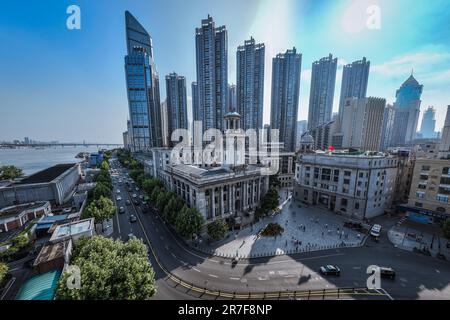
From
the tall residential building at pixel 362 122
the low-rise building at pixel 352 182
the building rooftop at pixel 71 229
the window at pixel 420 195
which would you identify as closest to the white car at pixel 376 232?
the low-rise building at pixel 352 182

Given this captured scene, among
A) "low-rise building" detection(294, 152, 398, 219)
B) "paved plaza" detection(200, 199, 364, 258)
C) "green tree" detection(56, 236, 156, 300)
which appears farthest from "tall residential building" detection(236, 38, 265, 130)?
"green tree" detection(56, 236, 156, 300)

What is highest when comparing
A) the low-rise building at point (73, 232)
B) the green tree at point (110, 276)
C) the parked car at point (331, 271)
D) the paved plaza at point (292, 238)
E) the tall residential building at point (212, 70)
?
the tall residential building at point (212, 70)

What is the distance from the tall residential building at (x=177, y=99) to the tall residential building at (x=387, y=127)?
14623 centimetres

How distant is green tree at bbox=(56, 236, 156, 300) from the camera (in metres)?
14.0

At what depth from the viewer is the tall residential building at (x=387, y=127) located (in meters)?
131

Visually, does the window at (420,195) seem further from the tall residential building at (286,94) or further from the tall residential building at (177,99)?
the tall residential building at (177,99)

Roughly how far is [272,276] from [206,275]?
29.7ft

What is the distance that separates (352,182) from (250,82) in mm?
70075

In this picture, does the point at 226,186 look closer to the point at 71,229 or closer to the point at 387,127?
the point at 71,229

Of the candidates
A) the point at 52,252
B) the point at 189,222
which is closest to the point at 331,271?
the point at 189,222

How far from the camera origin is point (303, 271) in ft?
80.6

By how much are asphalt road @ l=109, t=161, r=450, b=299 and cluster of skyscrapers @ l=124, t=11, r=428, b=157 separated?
64759mm

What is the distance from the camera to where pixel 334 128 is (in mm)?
119188
